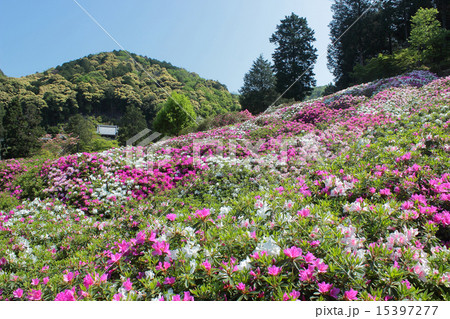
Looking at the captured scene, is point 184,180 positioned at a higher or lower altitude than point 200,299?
higher

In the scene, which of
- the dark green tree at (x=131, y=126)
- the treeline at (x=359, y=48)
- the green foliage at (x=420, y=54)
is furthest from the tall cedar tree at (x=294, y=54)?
the dark green tree at (x=131, y=126)

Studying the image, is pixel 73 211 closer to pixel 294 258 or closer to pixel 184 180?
pixel 184 180

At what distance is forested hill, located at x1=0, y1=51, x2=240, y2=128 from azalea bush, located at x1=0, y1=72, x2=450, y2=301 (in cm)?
4200

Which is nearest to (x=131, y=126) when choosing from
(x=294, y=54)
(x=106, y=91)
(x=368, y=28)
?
(x=294, y=54)

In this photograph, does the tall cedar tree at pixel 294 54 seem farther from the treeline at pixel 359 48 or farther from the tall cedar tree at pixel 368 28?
the tall cedar tree at pixel 368 28

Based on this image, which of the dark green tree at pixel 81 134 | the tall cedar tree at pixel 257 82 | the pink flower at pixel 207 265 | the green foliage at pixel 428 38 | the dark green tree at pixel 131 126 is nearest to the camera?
the pink flower at pixel 207 265

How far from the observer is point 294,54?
3123cm

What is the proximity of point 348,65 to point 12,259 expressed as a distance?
105 feet

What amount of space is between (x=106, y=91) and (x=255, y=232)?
2830 inches

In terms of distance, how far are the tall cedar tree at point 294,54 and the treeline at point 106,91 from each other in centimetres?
1098

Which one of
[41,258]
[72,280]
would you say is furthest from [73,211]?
[72,280]

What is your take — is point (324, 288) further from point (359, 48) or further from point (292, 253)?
point (359, 48)

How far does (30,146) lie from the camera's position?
77.8ft

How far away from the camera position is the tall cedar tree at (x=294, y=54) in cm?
3069
